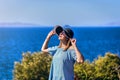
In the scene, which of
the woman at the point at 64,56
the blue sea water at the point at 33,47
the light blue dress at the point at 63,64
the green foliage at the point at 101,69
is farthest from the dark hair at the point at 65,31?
the blue sea water at the point at 33,47

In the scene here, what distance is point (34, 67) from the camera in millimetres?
11914

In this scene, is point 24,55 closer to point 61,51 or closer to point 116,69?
point 116,69

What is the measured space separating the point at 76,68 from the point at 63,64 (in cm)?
645

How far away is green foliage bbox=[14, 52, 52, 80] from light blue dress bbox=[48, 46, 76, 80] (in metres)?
6.30

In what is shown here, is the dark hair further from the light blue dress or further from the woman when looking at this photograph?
the light blue dress

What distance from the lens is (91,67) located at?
12266mm

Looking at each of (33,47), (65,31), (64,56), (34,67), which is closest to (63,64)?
(64,56)

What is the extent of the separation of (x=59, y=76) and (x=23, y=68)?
6.66 meters

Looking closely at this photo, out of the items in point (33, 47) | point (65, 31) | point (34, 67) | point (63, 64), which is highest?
point (33, 47)

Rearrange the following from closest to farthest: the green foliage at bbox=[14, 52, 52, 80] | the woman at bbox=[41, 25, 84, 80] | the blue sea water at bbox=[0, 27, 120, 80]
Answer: the woman at bbox=[41, 25, 84, 80] < the green foliage at bbox=[14, 52, 52, 80] < the blue sea water at bbox=[0, 27, 120, 80]

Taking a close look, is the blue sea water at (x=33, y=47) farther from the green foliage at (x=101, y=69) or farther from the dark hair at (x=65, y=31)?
the dark hair at (x=65, y=31)

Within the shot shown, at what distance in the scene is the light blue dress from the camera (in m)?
5.51

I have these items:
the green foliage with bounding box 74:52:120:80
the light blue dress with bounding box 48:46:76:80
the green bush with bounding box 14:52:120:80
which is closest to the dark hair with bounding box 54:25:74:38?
the light blue dress with bounding box 48:46:76:80

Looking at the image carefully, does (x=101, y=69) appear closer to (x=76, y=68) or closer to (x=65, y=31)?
(x=76, y=68)
